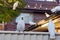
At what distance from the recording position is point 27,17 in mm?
13820

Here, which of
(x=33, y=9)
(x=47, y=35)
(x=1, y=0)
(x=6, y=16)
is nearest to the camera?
(x=47, y=35)

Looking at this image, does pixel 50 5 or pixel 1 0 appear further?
pixel 50 5

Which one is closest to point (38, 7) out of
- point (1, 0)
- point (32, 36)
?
point (1, 0)

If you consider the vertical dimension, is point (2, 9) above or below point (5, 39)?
above

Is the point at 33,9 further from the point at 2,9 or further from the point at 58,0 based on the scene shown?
the point at 2,9

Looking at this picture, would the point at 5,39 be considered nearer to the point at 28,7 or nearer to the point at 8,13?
the point at 8,13

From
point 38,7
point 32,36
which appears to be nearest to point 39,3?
point 38,7

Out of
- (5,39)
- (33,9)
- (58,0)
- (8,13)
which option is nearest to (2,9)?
(8,13)

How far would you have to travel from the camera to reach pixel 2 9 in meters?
6.67

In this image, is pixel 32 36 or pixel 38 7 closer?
pixel 32 36

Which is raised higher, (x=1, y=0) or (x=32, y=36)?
(x=1, y=0)

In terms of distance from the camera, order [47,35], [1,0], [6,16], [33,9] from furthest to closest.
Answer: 1. [33,9]
2. [1,0]
3. [6,16]
4. [47,35]

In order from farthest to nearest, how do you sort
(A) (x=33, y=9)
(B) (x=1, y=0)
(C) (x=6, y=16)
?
(A) (x=33, y=9) → (B) (x=1, y=0) → (C) (x=6, y=16)

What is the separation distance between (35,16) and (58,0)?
63.8 inches
